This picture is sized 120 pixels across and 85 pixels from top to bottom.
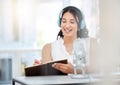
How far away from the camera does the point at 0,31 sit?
1387mm

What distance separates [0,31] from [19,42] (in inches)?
4.8

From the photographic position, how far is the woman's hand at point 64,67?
3.17 ft

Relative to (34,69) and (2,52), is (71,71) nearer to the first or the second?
(34,69)

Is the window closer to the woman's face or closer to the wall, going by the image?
the woman's face

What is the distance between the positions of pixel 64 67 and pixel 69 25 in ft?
1.39

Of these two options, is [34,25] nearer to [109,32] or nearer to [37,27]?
[37,27]

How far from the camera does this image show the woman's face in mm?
1375

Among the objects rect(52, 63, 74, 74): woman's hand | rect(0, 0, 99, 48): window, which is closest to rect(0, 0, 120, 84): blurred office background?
rect(0, 0, 99, 48): window

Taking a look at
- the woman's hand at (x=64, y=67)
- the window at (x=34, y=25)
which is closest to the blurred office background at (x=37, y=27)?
the window at (x=34, y=25)

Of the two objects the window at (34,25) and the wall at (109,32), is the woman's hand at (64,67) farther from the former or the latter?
the wall at (109,32)

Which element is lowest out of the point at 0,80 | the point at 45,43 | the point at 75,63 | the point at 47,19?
the point at 0,80

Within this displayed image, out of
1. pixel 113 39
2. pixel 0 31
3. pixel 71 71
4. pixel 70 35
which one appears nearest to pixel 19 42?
pixel 0 31

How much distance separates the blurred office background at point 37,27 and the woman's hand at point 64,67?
0.21m

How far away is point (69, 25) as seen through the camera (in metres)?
1.39
